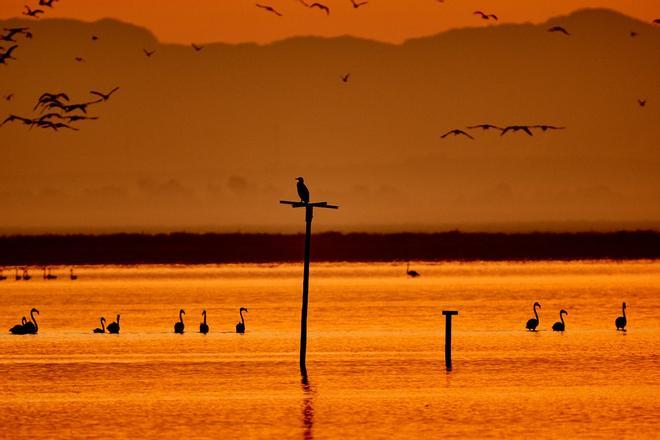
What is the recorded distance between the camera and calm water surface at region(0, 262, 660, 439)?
111 feet

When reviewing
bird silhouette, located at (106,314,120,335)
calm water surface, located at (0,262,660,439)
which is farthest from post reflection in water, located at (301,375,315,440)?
bird silhouette, located at (106,314,120,335)

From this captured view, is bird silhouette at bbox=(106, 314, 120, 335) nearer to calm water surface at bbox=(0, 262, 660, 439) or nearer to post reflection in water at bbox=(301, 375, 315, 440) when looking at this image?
calm water surface at bbox=(0, 262, 660, 439)

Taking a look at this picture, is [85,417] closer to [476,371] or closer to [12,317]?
[476,371]

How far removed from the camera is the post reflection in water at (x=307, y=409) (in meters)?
32.6

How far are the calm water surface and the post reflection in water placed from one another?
0.09m

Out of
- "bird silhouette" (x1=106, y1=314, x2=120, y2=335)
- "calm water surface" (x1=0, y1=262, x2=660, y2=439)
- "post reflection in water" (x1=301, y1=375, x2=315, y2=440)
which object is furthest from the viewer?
"bird silhouette" (x1=106, y1=314, x2=120, y2=335)

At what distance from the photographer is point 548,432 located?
106ft

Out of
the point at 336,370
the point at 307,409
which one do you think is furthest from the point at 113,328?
the point at 307,409

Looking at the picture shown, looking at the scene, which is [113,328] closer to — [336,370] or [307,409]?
[336,370]

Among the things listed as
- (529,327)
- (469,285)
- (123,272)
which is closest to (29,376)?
(529,327)

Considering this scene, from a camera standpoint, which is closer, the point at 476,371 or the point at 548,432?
the point at 548,432

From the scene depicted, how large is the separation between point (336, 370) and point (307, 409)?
8.72m

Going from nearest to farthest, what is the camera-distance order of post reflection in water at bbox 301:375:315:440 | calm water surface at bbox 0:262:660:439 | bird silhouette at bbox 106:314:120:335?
post reflection in water at bbox 301:375:315:440
calm water surface at bbox 0:262:660:439
bird silhouette at bbox 106:314:120:335

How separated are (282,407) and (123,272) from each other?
10193 cm
